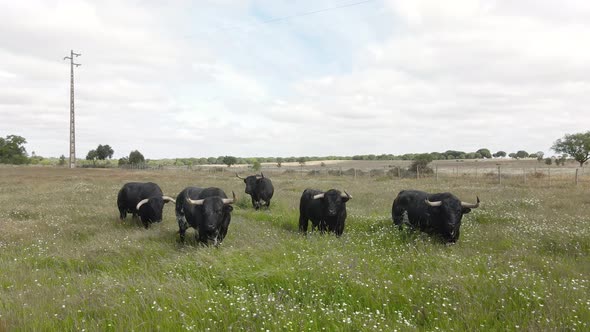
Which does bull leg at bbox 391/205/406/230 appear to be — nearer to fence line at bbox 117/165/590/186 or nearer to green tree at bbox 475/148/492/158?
fence line at bbox 117/165/590/186

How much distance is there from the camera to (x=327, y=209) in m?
10.6

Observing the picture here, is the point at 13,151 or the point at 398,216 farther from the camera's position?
the point at 13,151

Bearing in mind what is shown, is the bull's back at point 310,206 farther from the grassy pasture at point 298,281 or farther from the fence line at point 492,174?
the fence line at point 492,174

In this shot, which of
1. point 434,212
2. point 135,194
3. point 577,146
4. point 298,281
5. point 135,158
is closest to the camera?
point 298,281

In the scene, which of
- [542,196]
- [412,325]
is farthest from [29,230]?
[542,196]

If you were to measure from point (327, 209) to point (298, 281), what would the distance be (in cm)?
501

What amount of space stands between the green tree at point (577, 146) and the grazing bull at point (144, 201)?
6534 centimetres

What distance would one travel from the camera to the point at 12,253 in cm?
831

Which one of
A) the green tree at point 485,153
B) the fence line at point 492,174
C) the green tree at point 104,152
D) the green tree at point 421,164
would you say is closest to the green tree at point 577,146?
the fence line at point 492,174

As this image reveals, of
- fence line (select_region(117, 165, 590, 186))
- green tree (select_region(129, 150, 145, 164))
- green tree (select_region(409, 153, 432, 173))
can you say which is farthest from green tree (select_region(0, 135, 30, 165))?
green tree (select_region(409, 153, 432, 173))

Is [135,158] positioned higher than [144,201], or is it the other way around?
[135,158]

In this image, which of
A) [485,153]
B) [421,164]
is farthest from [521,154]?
[421,164]

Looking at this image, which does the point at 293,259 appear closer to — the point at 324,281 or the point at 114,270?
the point at 324,281

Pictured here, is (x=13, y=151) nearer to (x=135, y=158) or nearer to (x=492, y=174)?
(x=135, y=158)
